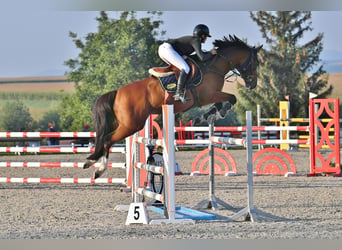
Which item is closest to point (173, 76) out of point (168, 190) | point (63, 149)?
point (168, 190)

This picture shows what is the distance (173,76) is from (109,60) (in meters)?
19.0

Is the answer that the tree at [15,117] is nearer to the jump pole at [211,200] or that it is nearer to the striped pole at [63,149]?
the striped pole at [63,149]

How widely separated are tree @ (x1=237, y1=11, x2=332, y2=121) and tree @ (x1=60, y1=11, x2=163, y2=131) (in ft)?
17.3

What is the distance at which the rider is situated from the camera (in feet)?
23.3

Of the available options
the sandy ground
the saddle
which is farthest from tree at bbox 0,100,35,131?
the saddle

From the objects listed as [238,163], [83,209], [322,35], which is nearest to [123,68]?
[322,35]

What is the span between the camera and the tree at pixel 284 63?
29.2 metres

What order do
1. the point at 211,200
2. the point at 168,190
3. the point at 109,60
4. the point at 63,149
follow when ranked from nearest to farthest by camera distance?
the point at 168,190, the point at 211,200, the point at 63,149, the point at 109,60

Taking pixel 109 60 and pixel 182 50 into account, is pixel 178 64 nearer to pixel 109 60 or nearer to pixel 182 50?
pixel 182 50

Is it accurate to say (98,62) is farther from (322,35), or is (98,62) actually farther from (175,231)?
(175,231)

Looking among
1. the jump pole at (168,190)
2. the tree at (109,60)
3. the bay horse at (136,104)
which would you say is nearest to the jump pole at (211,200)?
the bay horse at (136,104)

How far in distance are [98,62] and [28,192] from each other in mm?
17042

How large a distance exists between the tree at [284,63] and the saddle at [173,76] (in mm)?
21835

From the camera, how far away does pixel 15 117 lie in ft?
85.3
